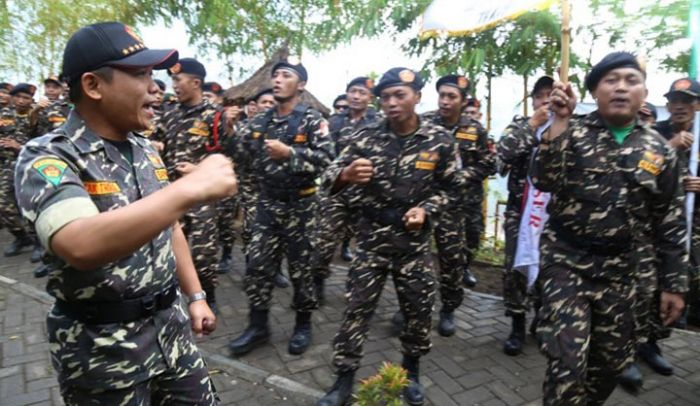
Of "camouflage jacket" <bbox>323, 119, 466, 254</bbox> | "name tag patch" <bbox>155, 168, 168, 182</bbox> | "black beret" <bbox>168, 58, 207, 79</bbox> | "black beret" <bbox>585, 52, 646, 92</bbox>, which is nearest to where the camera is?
"name tag patch" <bbox>155, 168, 168, 182</bbox>

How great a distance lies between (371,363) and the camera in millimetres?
3920

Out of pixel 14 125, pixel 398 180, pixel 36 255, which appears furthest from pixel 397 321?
pixel 14 125

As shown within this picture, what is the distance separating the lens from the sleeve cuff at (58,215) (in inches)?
51.0

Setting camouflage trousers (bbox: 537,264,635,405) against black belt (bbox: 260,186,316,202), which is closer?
camouflage trousers (bbox: 537,264,635,405)

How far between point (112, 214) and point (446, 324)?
3.88 m

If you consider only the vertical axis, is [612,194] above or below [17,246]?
above

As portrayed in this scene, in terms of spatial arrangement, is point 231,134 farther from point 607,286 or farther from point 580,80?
point 580,80

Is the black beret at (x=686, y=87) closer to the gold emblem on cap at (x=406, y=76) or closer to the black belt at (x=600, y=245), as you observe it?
the black belt at (x=600, y=245)

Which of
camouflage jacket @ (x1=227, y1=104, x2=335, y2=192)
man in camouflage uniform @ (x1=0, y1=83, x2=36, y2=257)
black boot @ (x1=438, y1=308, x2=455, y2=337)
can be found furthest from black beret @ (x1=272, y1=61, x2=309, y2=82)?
man in camouflage uniform @ (x1=0, y1=83, x2=36, y2=257)

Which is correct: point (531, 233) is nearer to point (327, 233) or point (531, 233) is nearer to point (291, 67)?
point (327, 233)

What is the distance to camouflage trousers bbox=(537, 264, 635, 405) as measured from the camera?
247 centimetres

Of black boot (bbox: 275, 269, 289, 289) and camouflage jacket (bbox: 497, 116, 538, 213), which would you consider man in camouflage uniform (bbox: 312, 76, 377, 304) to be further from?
camouflage jacket (bbox: 497, 116, 538, 213)

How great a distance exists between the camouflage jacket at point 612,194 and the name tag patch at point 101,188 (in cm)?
223

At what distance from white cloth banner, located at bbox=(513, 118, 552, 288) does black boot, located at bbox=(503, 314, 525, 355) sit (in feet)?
1.12
